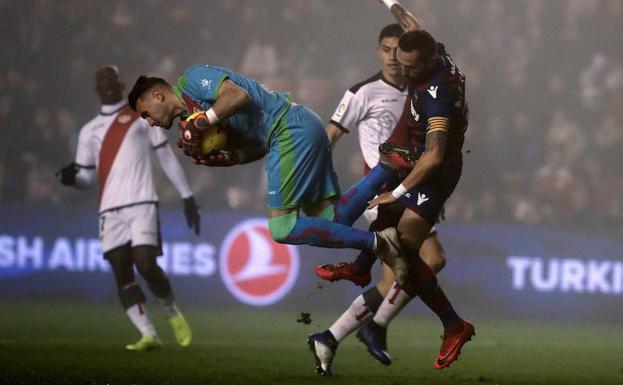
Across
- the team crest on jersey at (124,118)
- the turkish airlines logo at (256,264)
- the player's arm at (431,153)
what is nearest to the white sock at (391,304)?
the player's arm at (431,153)

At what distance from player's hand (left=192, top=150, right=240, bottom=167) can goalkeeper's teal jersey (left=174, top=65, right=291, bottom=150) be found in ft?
0.50

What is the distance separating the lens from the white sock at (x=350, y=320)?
8508 mm

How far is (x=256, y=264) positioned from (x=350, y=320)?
14.3 feet

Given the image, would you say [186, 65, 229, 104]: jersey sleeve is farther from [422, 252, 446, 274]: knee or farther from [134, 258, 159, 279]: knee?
[134, 258, 159, 279]: knee

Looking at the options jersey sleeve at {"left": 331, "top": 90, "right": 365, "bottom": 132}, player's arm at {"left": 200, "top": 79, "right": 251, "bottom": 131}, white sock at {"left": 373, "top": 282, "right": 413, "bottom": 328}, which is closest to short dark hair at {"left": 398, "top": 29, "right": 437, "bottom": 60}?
player's arm at {"left": 200, "top": 79, "right": 251, "bottom": 131}

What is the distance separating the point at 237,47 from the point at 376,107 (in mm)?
4790

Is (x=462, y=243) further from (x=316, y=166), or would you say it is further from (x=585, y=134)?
(x=316, y=166)

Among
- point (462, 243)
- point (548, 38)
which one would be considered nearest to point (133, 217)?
point (462, 243)

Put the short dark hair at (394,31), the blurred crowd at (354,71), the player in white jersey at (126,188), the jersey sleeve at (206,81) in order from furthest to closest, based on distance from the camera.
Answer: the blurred crowd at (354,71)
the player in white jersey at (126,188)
the short dark hair at (394,31)
the jersey sleeve at (206,81)

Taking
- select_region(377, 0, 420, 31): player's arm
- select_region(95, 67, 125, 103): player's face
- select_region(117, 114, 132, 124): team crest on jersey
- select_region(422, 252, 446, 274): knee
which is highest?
select_region(95, 67, 125, 103): player's face

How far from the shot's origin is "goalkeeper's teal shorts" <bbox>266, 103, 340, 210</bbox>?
24.4 ft

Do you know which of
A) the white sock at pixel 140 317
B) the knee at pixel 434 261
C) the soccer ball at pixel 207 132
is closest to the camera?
the soccer ball at pixel 207 132

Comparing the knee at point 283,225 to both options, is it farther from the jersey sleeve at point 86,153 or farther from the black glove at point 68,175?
the jersey sleeve at point 86,153

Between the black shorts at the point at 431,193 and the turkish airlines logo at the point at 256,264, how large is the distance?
5234 mm
